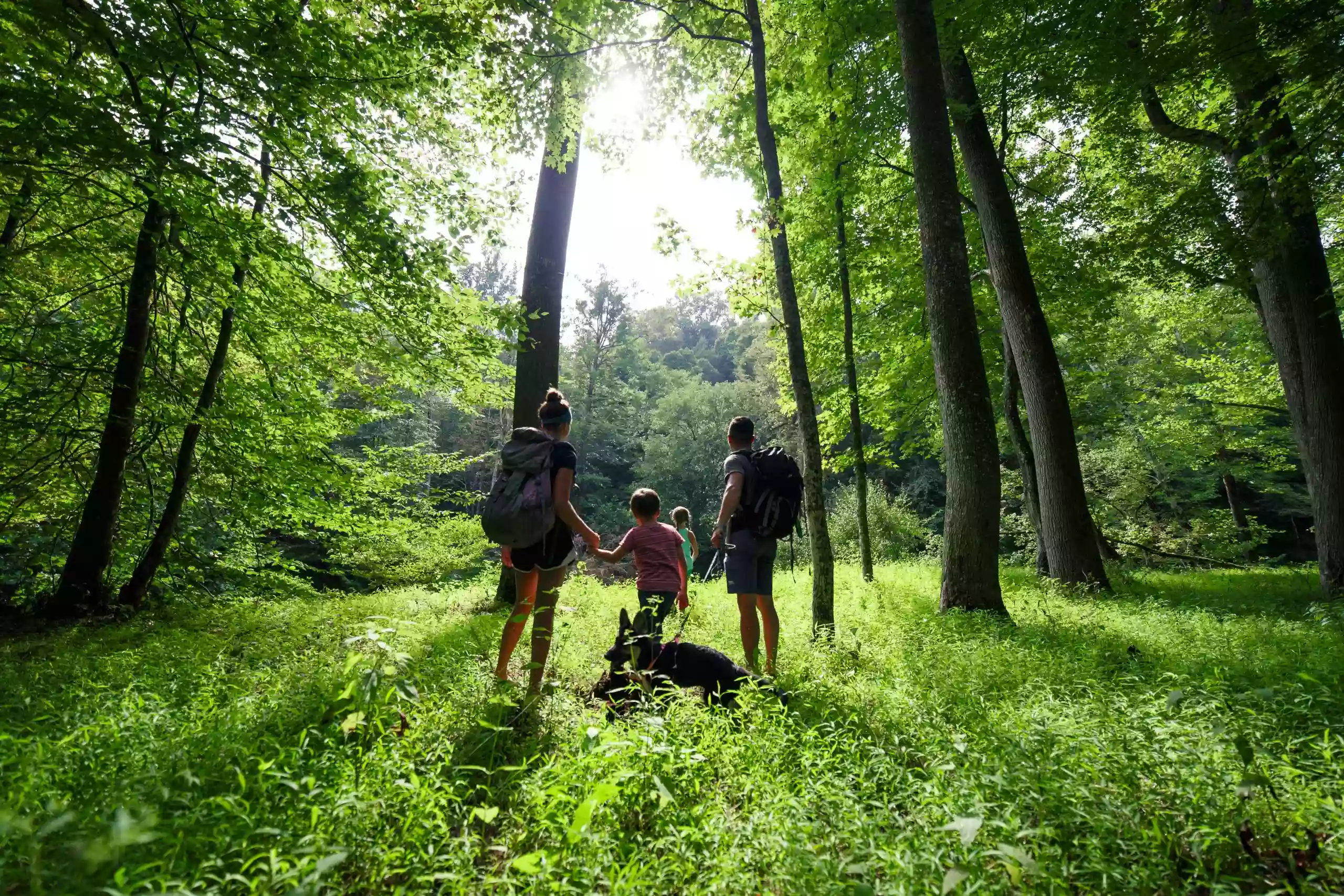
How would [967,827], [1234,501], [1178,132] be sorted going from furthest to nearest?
[1234,501] → [1178,132] → [967,827]

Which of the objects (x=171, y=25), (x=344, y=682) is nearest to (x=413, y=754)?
(x=344, y=682)

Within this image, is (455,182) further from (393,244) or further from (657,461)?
(657,461)

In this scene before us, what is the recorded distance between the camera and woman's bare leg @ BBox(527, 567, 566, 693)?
385cm

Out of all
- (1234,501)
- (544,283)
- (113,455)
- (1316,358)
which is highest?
(544,283)

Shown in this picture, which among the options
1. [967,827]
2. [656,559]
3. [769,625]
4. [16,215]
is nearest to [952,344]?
[769,625]

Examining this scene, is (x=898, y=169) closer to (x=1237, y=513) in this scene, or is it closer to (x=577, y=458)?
(x=577, y=458)

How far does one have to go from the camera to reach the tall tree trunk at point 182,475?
6.57 m

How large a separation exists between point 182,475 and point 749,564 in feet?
22.9

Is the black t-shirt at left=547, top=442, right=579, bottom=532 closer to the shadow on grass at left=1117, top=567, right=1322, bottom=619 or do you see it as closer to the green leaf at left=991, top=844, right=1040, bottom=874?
the green leaf at left=991, top=844, right=1040, bottom=874

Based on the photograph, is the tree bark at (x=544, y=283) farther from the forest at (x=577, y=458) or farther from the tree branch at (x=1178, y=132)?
the tree branch at (x=1178, y=132)

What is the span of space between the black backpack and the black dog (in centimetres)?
126

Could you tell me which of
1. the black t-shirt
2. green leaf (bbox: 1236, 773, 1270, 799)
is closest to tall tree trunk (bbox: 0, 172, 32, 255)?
the black t-shirt

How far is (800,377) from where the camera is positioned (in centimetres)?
598

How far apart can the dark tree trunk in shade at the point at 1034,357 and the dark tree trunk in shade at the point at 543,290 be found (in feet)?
19.2
